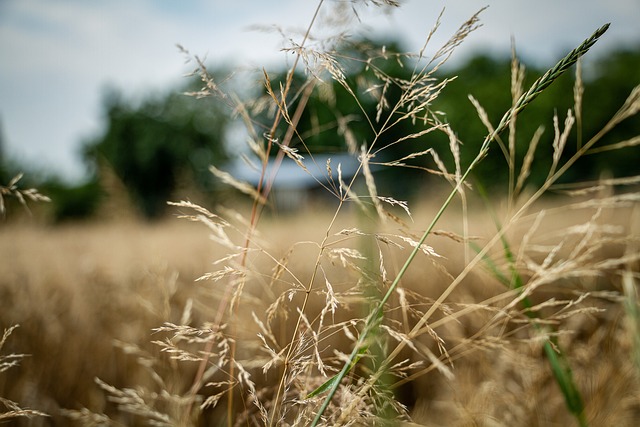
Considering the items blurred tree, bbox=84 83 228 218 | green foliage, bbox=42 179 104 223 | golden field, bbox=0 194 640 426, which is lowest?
green foliage, bbox=42 179 104 223

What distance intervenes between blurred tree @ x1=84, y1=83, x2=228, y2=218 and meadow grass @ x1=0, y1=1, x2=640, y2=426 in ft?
86.5

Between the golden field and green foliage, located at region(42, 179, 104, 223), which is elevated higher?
the golden field

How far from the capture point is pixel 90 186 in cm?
2403

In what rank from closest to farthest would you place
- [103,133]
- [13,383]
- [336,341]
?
[13,383] < [336,341] < [103,133]

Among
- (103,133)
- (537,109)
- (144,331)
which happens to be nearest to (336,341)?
(144,331)

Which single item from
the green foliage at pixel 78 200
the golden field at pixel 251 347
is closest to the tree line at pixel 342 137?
the green foliage at pixel 78 200

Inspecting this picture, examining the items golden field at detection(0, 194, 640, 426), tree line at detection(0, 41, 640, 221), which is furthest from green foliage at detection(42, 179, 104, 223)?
golden field at detection(0, 194, 640, 426)

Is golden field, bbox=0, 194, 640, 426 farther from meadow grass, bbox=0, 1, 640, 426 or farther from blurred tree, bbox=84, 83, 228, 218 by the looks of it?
blurred tree, bbox=84, 83, 228, 218

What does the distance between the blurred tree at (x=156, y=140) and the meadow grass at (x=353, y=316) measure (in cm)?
2636

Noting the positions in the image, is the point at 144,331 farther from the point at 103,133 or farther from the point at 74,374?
the point at 103,133

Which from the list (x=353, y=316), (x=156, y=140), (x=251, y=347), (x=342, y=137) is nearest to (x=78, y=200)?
(x=156, y=140)

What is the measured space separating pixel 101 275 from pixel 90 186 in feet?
80.6

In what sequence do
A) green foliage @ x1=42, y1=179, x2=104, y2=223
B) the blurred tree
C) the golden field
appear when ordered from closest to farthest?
1. the golden field
2. green foliage @ x1=42, y1=179, x2=104, y2=223
3. the blurred tree

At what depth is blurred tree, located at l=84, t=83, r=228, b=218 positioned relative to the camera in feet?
95.3
